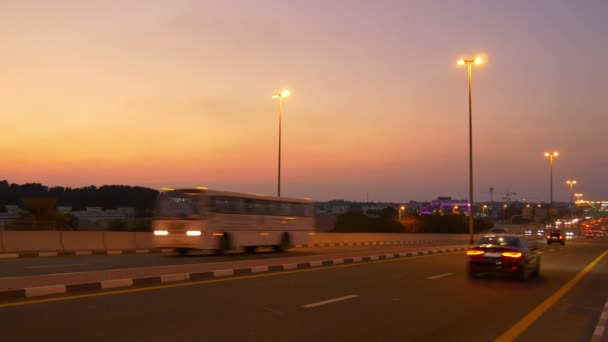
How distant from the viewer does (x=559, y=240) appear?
2469 inches

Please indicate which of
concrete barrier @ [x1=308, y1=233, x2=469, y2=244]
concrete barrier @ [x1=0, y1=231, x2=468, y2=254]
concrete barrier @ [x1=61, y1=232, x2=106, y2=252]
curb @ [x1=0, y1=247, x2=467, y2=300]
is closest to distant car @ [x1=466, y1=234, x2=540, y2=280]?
curb @ [x1=0, y1=247, x2=467, y2=300]

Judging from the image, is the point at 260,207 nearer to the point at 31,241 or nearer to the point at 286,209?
the point at 286,209

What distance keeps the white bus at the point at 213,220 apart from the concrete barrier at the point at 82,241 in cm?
569

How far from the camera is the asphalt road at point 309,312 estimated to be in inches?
392

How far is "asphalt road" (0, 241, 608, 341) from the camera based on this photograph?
9.96 meters

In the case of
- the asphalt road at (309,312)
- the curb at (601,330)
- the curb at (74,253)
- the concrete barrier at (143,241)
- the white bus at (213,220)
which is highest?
the white bus at (213,220)

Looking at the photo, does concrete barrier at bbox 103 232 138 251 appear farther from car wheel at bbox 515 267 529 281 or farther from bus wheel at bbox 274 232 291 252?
car wheel at bbox 515 267 529 281

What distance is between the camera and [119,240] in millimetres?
35406

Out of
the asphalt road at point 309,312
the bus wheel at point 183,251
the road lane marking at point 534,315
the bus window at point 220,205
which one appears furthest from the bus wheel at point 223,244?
the road lane marking at point 534,315

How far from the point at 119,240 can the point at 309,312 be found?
25.2 m

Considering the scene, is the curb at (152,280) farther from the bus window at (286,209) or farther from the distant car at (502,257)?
the bus window at (286,209)

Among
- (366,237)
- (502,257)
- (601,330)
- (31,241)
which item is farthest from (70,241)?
(366,237)

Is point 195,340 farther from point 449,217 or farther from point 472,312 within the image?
point 449,217

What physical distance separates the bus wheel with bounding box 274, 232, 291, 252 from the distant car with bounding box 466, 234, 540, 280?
53.1ft
